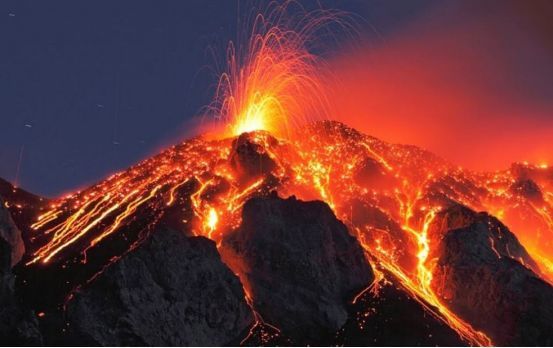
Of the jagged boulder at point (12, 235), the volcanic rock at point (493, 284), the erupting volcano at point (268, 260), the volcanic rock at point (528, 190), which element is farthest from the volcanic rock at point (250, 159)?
the volcanic rock at point (528, 190)

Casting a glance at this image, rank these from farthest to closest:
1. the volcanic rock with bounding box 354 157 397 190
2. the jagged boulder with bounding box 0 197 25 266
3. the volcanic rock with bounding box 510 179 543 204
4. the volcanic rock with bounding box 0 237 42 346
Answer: the volcanic rock with bounding box 510 179 543 204 → the volcanic rock with bounding box 354 157 397 190 → the jagged boulder with bounding box 0 197 25 266 → the volcanic rock with bounding box 0 237 42 346

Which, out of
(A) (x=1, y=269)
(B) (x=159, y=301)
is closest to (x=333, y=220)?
(B) (x=159, y=301)

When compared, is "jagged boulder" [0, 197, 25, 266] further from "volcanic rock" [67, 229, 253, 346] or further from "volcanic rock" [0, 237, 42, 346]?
"volcanic rock" [67, 229, 253, 346]

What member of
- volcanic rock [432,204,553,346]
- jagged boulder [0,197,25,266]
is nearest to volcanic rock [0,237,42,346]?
jagged boulder [0,197,25,266]

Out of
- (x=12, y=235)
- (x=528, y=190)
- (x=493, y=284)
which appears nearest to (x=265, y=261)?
(x=493, y=284)

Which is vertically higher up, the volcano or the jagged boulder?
the jagged boulder
